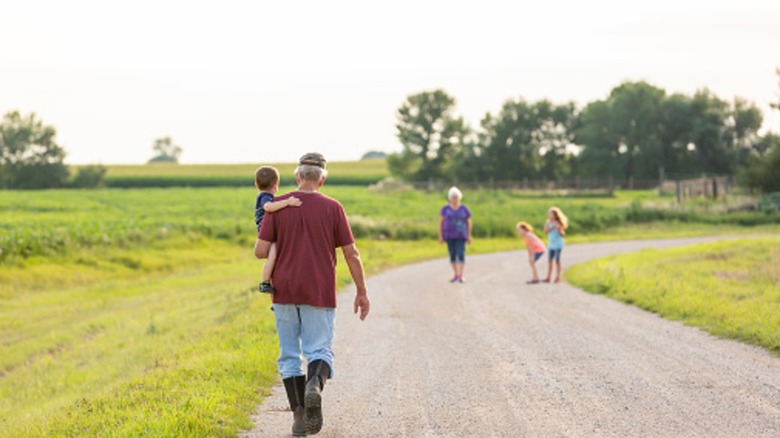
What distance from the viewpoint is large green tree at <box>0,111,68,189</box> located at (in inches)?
4257

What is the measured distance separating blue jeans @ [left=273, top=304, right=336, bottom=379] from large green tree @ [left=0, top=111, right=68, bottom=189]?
10689 centimetres

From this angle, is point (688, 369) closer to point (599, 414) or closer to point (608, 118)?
point (599, 414)

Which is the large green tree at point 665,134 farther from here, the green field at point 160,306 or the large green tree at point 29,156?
the large green tree at point 29,156

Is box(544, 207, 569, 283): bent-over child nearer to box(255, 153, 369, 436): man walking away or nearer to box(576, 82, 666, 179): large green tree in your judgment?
box(255, 153, 369, 436): man walking away

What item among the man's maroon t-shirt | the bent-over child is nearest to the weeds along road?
the man's maroon t-shirt

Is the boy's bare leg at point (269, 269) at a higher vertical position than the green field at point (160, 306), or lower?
higher

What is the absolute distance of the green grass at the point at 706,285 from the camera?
40.3 ft

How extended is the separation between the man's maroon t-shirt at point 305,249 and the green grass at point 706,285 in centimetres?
575

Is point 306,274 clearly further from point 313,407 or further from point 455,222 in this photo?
point 455,222

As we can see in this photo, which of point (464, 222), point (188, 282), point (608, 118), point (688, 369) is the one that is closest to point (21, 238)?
point (188, 282)

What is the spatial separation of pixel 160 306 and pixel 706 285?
1219 cm

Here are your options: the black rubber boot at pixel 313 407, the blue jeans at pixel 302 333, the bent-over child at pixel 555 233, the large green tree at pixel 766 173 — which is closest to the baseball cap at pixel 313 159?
the blue jeans at pixel 302 333

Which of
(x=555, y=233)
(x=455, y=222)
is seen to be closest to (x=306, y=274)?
(x=455, y=222)

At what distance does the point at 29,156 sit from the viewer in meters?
111
